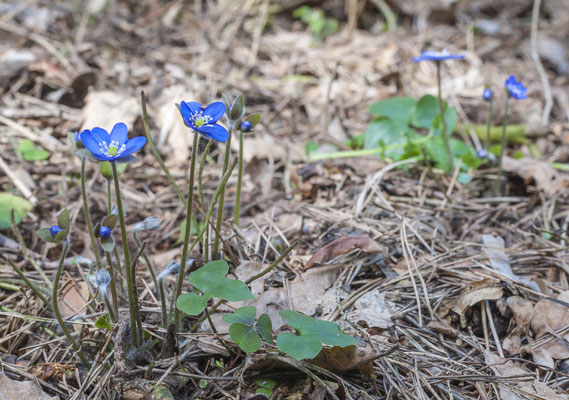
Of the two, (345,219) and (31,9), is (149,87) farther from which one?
(345,219)

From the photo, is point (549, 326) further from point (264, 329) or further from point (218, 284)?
point (218, 284)

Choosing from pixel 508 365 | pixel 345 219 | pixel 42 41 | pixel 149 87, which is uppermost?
pixel 42 41

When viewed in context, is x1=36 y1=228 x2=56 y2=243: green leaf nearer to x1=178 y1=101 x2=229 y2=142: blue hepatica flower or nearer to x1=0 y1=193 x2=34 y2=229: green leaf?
x1=178 y1=101 x2=229 y2=142: blue hepatica flower

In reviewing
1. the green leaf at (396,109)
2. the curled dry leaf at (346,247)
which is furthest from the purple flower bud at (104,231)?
the green leaf at (396,109)

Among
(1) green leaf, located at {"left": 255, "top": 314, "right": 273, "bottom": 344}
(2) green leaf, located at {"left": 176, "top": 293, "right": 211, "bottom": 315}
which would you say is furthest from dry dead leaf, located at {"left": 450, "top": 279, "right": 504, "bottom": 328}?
(2) green leaf, located at {"left": 176, "top": 293, "right": 211, "bottom": 315}

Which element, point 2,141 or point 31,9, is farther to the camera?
point 31,9

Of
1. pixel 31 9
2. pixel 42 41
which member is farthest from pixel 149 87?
pixel 31 9
